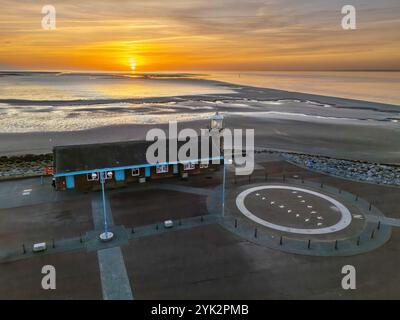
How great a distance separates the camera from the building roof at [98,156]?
24.2 m

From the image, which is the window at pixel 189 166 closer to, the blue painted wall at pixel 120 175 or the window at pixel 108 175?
the blue painted wall at pixel 120 175

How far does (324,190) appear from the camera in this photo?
82.7 ft

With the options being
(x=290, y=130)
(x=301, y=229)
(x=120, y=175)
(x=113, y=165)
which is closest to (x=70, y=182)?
(x=113, y=165)

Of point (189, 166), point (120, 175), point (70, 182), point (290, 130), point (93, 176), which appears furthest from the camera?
point (290, 130)

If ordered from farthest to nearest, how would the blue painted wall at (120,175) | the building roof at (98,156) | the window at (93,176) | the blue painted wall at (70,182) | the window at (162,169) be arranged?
the window at (162,169), the blue painted wall at (120,175), the window at (93,176), the building roof at (98,156), the blue painted wall at (70,182)

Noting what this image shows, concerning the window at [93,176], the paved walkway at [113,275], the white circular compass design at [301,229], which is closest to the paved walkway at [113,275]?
the paved walkway at [113,275]

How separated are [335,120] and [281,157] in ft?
121

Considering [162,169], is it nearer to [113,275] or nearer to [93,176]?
[93,176]

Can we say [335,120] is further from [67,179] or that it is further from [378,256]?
[67,179]

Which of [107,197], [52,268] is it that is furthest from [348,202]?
[52,268]

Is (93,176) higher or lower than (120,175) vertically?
higher

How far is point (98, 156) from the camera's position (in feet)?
82.7

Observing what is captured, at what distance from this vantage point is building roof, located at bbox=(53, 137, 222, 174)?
2417 centimetres

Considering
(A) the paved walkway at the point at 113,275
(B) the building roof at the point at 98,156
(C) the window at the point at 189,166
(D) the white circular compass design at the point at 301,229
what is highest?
(B) the building roof at the point at 98,156
